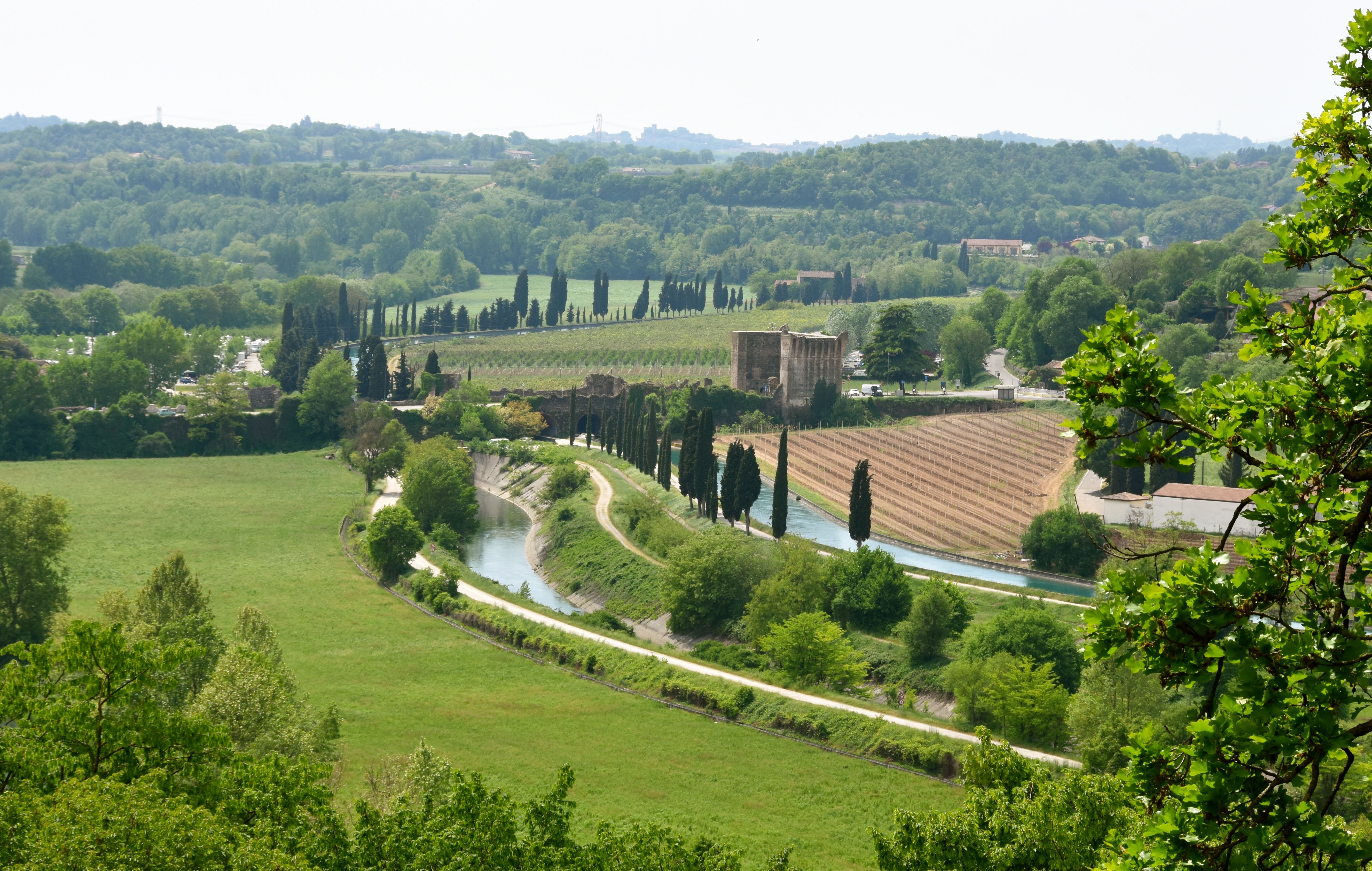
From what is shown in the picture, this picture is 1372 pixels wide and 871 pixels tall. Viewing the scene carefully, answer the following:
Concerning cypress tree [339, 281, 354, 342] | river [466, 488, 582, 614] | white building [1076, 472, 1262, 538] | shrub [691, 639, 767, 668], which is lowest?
river [466, 488, 582, 614]

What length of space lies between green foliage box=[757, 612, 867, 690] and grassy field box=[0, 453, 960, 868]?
483cm

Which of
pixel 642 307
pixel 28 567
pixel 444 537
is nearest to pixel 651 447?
pixel 444 537

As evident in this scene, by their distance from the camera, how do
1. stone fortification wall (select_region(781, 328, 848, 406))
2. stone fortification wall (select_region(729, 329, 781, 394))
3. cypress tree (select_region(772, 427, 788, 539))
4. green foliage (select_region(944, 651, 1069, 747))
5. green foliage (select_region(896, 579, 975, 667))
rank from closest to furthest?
green foliage (select_region(944, 651, 1069, 747))
green foliage (select_region(896, 579, 975, 667))
cypress tree (select_region(772, 427, 788, 539))
stone fortification wall (select_region(781, 328, 848, 406))
stone fortification wall (select_region(729, 329, 781, 394))

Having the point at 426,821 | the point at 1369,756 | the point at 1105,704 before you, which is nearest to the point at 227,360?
the point at 1105,704

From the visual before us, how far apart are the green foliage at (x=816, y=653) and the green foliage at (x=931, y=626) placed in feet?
6.47

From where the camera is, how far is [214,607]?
5584 cm

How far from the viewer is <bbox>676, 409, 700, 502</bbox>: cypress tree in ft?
231

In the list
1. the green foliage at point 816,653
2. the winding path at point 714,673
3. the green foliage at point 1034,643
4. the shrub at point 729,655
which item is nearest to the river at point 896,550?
the shrub at point 729,655

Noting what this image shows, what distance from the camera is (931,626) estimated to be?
4806 cm

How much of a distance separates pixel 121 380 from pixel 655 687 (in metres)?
67.2

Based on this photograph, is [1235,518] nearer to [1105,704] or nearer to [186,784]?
[186,784]

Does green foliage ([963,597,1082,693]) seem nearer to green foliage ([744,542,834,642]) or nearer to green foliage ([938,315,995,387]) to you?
green foliage ([744,542,834,642])

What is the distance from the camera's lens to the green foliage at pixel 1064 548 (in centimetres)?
6281

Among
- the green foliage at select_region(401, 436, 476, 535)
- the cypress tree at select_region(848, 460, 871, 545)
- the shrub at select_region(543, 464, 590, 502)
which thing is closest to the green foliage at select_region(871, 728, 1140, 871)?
the cypress tree at select_region(848, 460, 871, 545)
